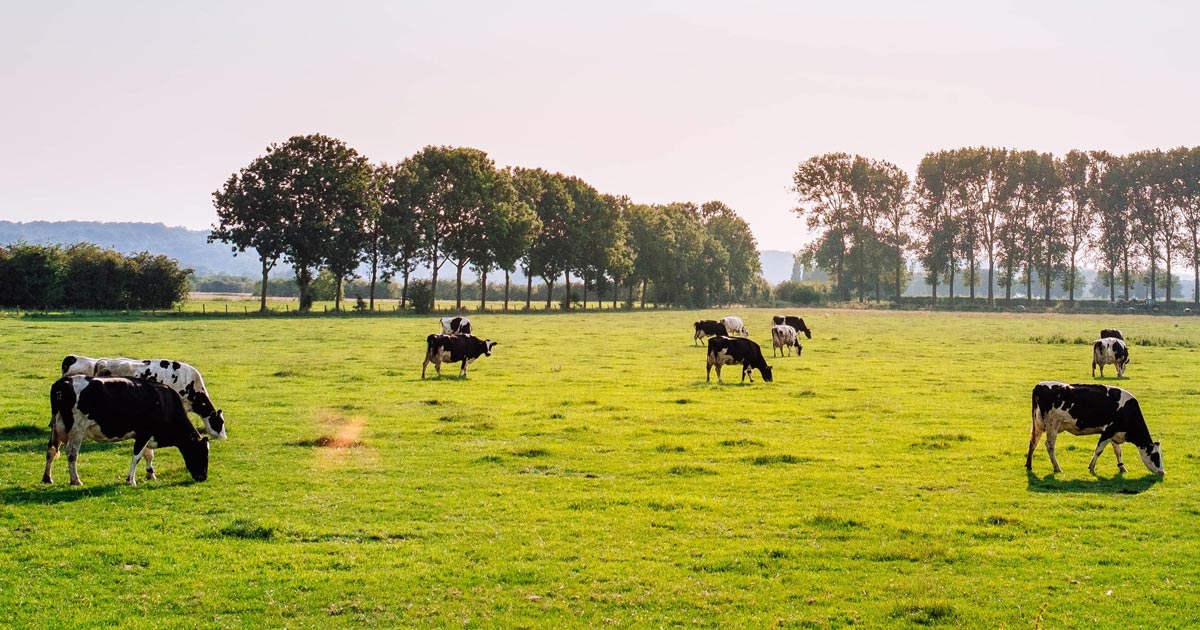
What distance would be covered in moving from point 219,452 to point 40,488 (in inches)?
139

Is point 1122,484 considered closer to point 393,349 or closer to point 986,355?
point 986,355

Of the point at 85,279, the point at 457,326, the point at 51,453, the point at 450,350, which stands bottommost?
the point at 51,453

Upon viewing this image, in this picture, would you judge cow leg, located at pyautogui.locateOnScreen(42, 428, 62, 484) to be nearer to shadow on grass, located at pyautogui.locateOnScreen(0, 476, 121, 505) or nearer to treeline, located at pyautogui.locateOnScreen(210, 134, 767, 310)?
shadow on grass, located at pyautogui.locateOnScreen(0, 476, 121, 505)

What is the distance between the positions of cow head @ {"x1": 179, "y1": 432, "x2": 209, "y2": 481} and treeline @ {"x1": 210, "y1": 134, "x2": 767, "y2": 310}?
6947 centimetres

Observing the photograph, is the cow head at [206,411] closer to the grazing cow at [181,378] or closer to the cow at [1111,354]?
the grazing cow at [181,378]

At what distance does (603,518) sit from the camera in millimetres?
12727

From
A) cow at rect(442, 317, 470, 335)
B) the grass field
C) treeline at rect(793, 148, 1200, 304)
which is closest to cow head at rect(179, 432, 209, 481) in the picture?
the grass field

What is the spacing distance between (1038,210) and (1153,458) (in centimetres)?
11781

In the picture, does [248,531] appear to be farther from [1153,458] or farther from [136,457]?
[1153,458]

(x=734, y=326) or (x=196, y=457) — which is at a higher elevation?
(x=734, y=326)

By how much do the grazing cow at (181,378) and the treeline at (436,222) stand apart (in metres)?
64.1

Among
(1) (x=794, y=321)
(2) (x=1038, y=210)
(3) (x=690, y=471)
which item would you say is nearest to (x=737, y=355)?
(3) (x=690, y=471)

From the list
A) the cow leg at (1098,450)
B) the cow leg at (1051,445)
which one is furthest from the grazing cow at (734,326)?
the cow leg at (1098,450)

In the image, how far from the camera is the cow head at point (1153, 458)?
15789mm
